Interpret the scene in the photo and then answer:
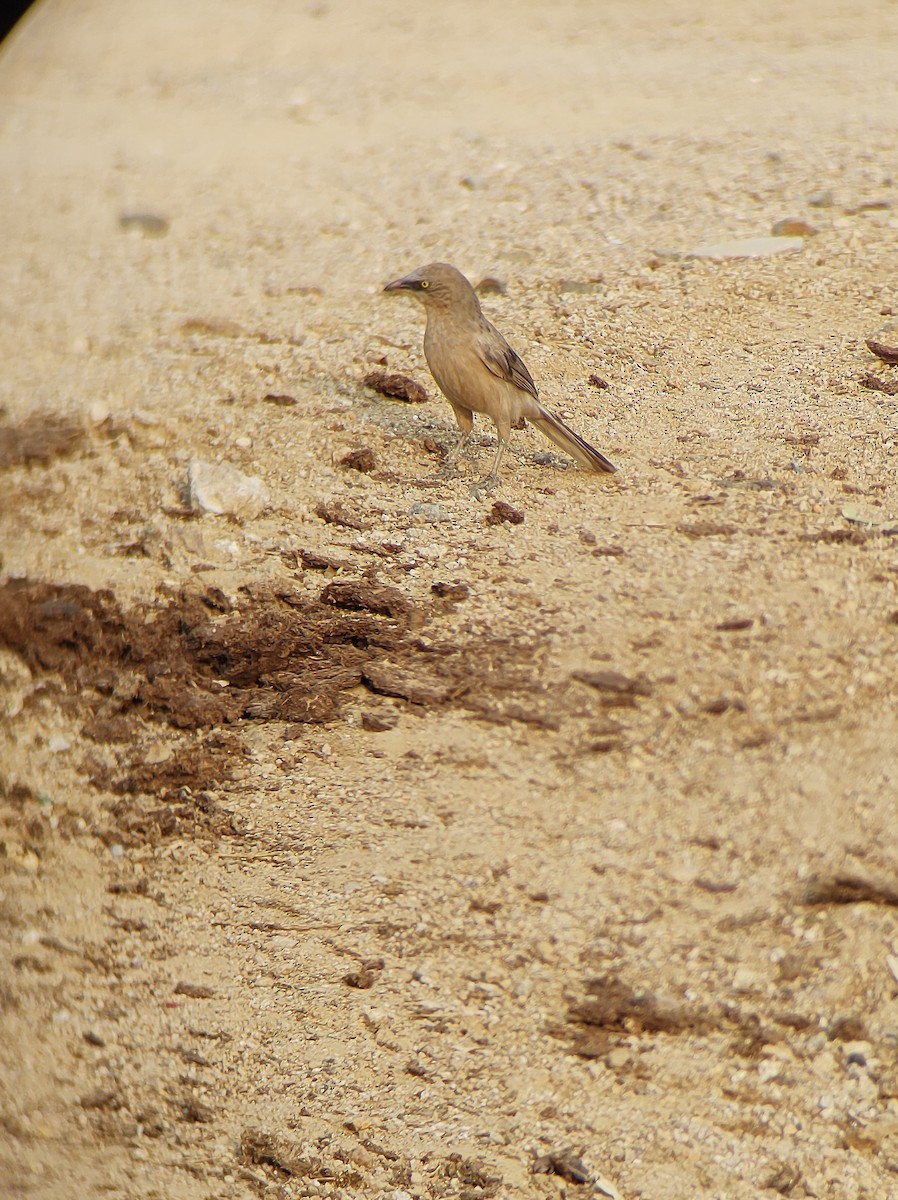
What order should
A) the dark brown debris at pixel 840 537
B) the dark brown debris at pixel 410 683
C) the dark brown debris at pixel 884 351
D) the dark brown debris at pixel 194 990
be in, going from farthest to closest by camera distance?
the dark brown debris at pixel 884 351
the dark brown debris at pixel 840 537
the dark brown debris at pixel 410 683
the dark brown debris at pixel 194 990

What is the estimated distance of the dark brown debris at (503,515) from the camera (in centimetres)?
447

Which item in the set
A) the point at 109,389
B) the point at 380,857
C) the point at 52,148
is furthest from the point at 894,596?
the point at 52,148

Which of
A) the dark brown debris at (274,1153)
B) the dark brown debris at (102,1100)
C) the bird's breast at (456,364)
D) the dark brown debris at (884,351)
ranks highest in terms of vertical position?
the bird's breast at (456,364)

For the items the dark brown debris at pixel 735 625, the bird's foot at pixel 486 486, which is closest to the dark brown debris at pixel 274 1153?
the dark brown debris at pixel 735 625

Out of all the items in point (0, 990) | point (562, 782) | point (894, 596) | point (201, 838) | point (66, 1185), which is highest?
point (894, 596)

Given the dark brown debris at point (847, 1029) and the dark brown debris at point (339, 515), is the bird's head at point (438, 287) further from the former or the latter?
the dark brown debris at point (847, 1029)

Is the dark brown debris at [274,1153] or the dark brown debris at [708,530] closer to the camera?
the dark brown debris at [274,1153]

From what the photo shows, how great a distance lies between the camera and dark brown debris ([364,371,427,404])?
17.2 feet

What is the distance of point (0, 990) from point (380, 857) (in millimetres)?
1400

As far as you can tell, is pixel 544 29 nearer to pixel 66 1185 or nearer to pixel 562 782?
pixel 562 782

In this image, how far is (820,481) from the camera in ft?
14.4

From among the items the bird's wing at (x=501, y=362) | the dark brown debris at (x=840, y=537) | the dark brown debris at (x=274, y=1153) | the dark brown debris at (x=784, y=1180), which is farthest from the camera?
the bird's wing at (x=501, y=362)

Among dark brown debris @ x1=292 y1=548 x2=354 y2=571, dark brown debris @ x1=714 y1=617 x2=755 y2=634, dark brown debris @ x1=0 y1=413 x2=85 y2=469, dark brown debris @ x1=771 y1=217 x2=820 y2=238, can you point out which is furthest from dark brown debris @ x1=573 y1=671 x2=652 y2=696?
dark brown debris @ x1=771 y1=217 x2=820 y2=238

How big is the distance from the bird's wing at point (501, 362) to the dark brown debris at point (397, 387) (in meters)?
0.69
